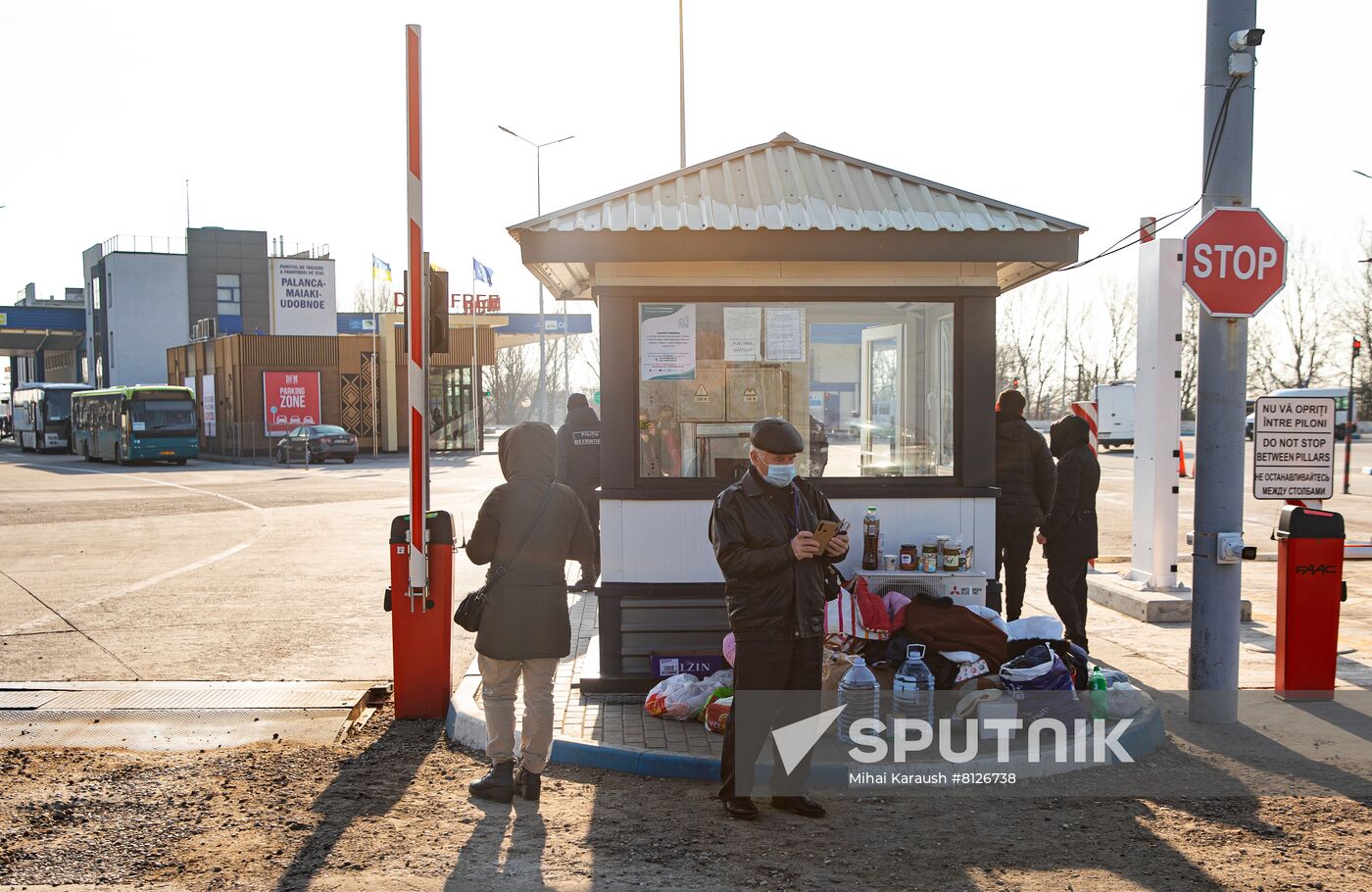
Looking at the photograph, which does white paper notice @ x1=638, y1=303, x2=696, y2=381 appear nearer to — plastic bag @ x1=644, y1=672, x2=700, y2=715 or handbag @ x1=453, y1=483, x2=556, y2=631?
plastic bag @ x1=644, y1=672, x2=700, y2=715

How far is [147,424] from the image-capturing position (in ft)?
130

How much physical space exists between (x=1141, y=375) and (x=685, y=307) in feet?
17.9

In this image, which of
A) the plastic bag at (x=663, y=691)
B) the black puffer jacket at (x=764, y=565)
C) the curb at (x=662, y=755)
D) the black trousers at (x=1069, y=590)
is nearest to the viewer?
the black puffer jacket at (x=764, y=565)

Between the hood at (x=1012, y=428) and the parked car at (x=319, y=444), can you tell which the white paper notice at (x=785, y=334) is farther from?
the parked car at (x=319, y=444)

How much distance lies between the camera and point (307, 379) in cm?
4775

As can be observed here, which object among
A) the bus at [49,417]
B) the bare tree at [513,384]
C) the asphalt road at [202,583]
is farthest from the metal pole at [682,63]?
the bare tree at [513,384]

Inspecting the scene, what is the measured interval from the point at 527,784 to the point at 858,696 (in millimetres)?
1841

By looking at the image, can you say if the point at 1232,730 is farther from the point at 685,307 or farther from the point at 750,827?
the point at 685,307

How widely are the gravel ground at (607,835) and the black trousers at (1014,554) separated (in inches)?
99.2

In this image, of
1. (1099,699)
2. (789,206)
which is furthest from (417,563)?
(1099,699)

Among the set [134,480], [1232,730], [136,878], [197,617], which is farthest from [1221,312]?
[134,480]

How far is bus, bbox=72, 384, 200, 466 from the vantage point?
39500 mm

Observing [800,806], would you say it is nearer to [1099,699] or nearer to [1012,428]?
[1099,699]

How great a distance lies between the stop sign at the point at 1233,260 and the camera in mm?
6496
